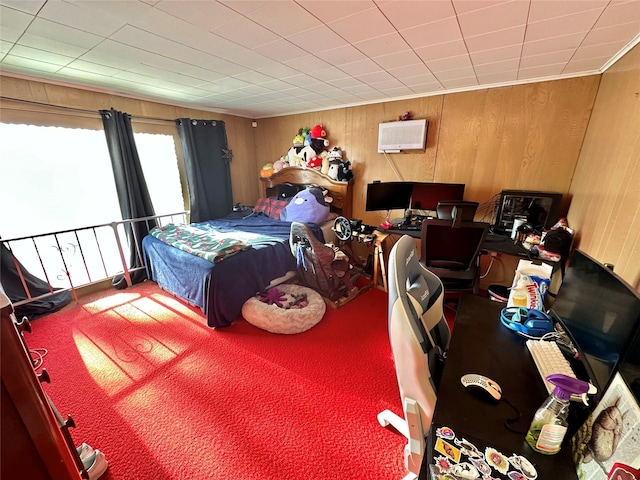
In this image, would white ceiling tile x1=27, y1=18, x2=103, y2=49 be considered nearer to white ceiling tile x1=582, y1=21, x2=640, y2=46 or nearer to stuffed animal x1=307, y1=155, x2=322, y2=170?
stuffed animal x1=307, y1=155, x2=322, y2=170

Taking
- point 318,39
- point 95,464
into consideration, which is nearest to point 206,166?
point 318,39

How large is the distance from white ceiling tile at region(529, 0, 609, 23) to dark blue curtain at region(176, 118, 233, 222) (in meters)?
3.61

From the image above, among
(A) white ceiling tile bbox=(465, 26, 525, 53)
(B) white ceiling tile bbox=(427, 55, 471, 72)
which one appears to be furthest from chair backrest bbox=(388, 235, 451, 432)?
(B) white ceiling tile bbox=(427, 55, 471, 72)

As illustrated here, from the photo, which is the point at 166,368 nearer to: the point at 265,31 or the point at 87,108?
the point at 265,31

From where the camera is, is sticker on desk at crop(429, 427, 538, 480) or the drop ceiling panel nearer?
sticker on desk at crop(429, 427, 538, 480)

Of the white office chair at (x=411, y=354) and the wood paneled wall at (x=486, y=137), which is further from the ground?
the wood paneled wall at (x=486, y=137)

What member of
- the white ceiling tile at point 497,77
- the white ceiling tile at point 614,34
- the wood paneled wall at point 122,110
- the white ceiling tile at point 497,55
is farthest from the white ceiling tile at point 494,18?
the wood paneled wall at point 122,110

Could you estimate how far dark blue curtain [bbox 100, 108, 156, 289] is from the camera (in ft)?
9.34

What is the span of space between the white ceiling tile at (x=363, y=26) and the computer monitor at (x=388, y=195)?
152 cm

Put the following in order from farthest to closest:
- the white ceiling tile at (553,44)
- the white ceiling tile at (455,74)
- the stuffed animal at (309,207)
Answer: the stuffed animal at (309,207) → the white ceiling tile at (455,74) → the white ceiling tile at (553,44)

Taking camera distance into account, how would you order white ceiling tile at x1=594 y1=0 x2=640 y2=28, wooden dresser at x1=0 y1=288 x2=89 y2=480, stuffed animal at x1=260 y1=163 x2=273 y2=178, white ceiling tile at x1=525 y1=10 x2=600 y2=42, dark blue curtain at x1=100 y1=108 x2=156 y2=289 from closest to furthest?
wooden dresser at x1=0 y1=288 x2=89 y2=480, white ceiling tile at x1=594 y1=0 x2=640 y2=28, white ceiling tile at x1=525 y1=10 x2=600 y2=42, dark blue curtain at x1=100 y1=108 x2=156 y2=289, stuffed animal at x1=260 y1=163 x2=273 y2=178

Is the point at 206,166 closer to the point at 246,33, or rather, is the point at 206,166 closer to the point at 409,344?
the point at 246,33

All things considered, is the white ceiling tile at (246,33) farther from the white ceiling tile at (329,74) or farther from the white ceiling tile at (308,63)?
the white ceiling tile at (329,74)

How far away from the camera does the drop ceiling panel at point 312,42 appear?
1.28 meters
